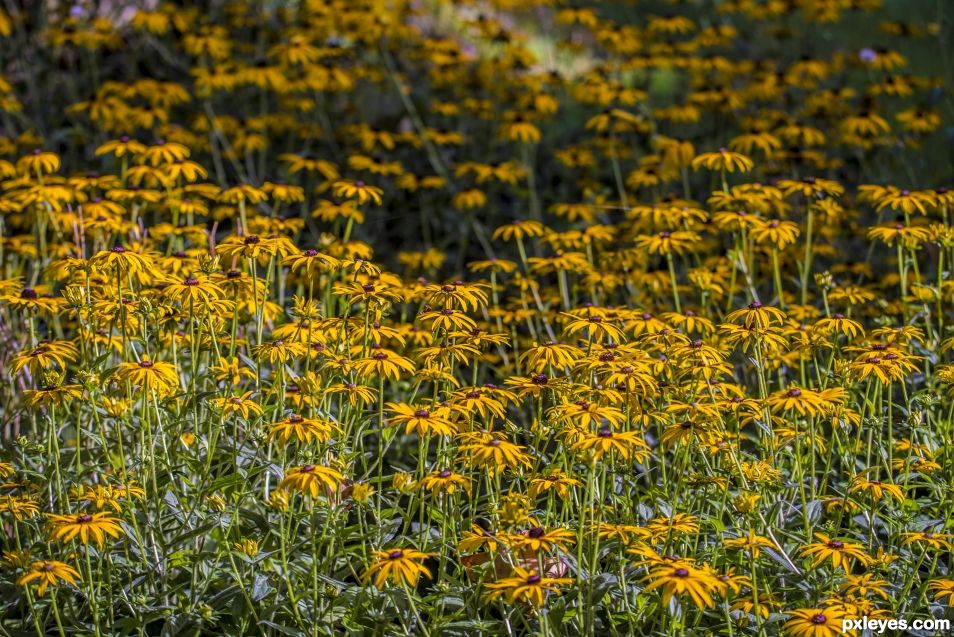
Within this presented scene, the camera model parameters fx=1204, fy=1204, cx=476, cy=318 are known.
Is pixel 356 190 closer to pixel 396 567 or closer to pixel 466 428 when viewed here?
pixel 466 428

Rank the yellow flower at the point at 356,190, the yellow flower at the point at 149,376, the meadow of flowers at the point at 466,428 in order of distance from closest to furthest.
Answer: the meadow of flowers at the point at 466,428
the yellow flower at the point at 149,376
the yellow flower at the point at 356,190

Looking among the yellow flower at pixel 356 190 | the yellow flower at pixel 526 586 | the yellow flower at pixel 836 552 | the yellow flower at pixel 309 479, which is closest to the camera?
the yellow flower at pixel 526 586

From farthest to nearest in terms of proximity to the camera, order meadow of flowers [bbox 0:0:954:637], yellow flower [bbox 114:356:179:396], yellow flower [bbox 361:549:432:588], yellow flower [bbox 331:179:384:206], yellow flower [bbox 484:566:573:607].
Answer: yellow flower [bbox 331:179:384:206], yellow flower [bbox 114:356:179:396], meadow of flowers [bbox 0:0:954:637], yellow flower [bbox 361:549:432:588], yellow flower [bbox 484:566:573:607]

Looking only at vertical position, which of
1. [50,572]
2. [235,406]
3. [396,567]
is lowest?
[50,572]

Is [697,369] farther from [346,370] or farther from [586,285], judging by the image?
[586,285]

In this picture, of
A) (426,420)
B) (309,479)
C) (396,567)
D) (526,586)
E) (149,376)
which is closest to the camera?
(526,586)

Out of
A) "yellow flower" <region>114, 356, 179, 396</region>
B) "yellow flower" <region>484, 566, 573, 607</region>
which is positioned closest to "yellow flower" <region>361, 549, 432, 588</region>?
"yellow flower" <region>484, 566, 573, 607</region>

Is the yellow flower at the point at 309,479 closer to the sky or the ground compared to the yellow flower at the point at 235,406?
closer to the sky

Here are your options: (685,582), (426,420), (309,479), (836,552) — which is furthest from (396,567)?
(836,552)

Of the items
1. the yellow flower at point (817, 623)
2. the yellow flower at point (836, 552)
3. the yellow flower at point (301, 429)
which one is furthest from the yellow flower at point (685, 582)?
the yellow flower at point (301, 429)

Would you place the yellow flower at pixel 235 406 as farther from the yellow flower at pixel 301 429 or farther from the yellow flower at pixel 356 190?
the yellow flower at pixel 356 190

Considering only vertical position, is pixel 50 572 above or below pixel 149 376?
below

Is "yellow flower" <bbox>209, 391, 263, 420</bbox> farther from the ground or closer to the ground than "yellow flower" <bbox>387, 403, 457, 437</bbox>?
closer to the ground

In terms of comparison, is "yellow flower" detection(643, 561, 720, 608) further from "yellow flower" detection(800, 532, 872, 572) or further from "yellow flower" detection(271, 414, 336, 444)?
"yellow flower" detection(271, 414, 336, 444)
